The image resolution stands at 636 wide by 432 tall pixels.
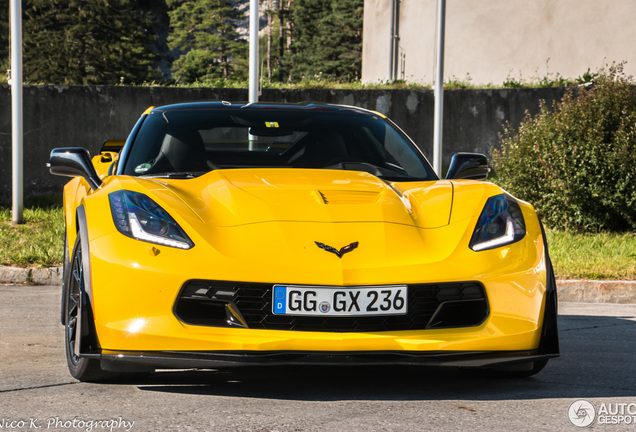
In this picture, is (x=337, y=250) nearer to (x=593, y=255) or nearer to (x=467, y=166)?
(x=467, y=166)

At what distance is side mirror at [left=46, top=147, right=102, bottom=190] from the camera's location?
498 cm

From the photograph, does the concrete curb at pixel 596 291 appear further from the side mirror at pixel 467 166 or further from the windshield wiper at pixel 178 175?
the windshield wiper at pixel 178 175

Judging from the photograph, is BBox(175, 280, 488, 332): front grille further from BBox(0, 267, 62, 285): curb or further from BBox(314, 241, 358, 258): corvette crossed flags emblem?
BBox(0, 267, 62, 285): curb

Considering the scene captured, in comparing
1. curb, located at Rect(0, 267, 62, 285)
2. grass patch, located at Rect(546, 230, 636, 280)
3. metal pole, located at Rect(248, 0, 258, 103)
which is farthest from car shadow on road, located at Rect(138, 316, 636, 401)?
metal pole, located at Rect(248, 0, 258, 103)

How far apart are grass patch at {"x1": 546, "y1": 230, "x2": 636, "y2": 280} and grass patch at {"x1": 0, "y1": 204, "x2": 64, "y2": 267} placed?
16.4ft

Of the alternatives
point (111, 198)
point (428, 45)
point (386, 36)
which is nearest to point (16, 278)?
point (111, 198)

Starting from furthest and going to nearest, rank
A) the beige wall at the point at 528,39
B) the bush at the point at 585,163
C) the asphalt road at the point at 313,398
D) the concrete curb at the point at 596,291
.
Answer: the beige wall at the point at 528,39 → the bush at the point at 585,163 → the concrete curb at the point at 596,291 → the asphalt road at the point at 313,398

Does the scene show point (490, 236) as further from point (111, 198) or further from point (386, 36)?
point (386, 36)

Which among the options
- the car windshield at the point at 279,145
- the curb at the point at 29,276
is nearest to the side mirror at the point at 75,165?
the car windshield at the point at 279,145

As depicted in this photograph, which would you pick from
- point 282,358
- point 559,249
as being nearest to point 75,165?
point 282,358

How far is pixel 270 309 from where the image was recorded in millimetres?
Answer: 3742

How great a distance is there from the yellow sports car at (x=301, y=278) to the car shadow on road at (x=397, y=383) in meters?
0.18

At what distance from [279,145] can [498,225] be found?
5.97 ft

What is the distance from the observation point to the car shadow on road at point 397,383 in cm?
402
